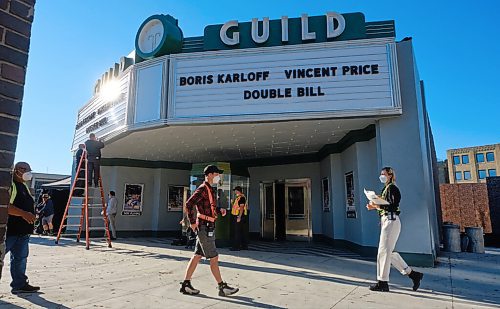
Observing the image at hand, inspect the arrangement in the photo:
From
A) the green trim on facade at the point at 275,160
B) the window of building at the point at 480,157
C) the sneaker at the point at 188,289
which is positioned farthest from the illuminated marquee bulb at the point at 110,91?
the window of building at the point at 480,157

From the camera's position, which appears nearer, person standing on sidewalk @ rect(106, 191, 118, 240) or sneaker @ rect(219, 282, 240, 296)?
sneaker @ rect(219, 282, 240, 296)

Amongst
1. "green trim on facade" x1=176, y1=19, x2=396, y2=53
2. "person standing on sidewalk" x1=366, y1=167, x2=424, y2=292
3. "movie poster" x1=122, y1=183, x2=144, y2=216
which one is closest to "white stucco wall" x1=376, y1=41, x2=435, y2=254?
"green trim on facade" x1=176, y1=19, x2=396, y2=53

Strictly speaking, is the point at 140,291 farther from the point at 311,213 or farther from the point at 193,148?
the point at 311,213

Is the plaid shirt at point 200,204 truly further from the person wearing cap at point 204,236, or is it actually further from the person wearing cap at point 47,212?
the person wearing cap at point 47,212

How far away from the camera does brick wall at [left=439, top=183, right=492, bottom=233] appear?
49.2 feet

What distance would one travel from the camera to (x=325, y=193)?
1230 cm

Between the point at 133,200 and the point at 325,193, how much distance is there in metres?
7.94

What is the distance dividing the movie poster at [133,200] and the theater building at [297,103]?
2863 millimetres

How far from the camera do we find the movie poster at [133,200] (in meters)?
14.0

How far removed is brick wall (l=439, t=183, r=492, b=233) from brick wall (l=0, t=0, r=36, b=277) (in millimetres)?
17500

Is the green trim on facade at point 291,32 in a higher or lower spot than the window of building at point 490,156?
lower

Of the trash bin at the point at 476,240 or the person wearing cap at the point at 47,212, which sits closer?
the trash bin at the point at 476,240

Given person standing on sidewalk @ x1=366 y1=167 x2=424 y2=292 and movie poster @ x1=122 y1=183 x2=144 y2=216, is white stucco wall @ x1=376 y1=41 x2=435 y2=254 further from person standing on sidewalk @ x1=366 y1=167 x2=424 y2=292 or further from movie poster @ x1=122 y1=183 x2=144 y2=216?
movie poster @ x1=122 y1=183 x2=144 y2=216

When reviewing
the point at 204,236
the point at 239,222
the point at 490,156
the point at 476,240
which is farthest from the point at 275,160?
the point at 490,156
